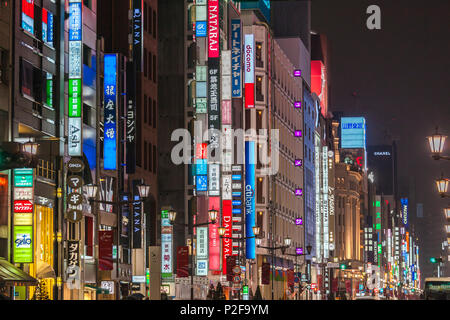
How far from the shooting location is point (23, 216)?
40406 millimetres

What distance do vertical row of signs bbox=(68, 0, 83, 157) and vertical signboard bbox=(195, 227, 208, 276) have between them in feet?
107

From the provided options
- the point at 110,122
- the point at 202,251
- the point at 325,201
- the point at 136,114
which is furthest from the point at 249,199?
the point at 325,201

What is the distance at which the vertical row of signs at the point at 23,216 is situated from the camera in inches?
1583

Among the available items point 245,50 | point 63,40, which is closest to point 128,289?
point 63,40

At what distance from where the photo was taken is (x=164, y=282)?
7206 cm

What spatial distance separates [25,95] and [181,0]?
150 ft

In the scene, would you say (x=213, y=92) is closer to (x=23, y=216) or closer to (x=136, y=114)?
(x=136, y=114)

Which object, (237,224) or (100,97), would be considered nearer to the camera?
(100,97)

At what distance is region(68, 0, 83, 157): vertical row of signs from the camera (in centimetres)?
4869

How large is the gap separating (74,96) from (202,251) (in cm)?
3418

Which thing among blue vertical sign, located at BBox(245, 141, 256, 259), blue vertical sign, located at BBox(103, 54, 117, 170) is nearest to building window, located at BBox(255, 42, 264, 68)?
blue vertical sign, located at BBox(245, 141, 256, 259)

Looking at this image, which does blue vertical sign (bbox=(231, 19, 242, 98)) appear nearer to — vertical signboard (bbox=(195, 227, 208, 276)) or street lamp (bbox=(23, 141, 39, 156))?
vertical signboard (bbox=(195, 227, 208, 276))
